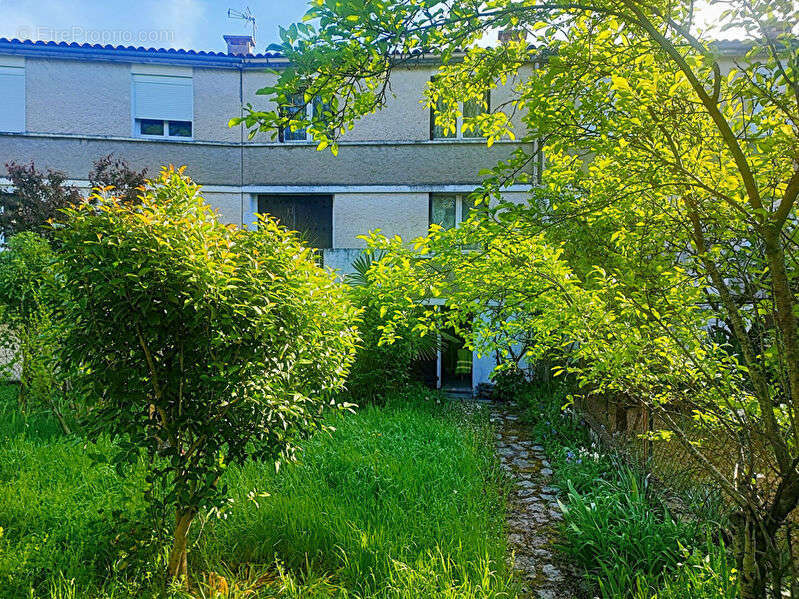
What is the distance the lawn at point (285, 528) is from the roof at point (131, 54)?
8652mm

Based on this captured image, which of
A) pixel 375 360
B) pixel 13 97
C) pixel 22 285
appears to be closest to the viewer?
pixel 22 285

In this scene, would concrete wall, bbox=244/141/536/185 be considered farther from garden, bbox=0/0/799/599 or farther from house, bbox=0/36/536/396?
garden, bbox=0/0/799/599

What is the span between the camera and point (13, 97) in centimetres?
1087

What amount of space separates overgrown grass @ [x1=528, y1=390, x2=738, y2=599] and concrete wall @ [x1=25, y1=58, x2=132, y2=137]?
11.6m

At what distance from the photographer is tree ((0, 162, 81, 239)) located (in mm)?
9195

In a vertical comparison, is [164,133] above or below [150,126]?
below

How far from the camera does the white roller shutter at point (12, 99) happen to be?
10.8 metres

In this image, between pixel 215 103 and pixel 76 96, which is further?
pixel 215 103

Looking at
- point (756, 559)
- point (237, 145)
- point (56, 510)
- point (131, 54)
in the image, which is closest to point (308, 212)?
point (237, 145)

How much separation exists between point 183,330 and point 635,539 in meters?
3.50

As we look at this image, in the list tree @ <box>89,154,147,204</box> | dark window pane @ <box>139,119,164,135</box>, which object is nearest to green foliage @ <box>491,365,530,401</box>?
tree @ <box>89,154,147,204</box>

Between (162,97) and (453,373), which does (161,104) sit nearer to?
(162,97)

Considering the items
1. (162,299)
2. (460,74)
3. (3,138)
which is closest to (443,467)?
(162,299)

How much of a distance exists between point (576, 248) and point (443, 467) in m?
2.51
